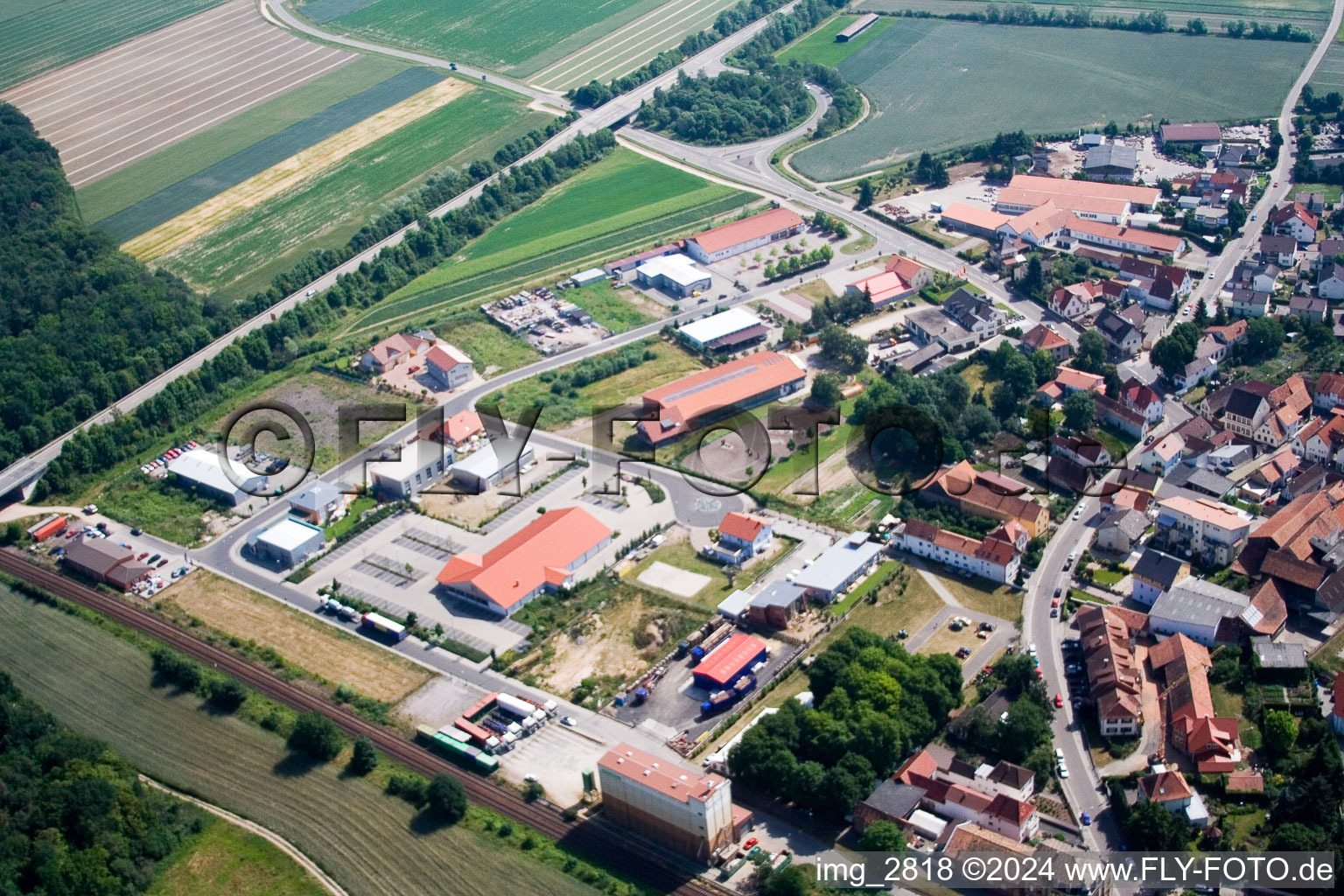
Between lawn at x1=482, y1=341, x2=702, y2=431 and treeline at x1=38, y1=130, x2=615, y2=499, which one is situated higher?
treeline at x1=38, y1=130, x2=615, y2=499

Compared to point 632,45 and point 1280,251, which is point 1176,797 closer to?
point 1280,251

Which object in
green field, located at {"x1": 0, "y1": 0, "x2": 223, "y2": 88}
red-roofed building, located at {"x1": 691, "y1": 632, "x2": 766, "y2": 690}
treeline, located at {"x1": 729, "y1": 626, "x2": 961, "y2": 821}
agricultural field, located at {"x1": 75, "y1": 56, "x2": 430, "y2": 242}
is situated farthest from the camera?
green field, located at {"x1": 0, "y1": 0, "x2": 223, "y2": 88}

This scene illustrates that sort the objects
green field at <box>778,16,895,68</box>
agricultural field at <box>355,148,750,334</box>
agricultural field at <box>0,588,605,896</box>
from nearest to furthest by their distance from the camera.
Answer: agricultural field at <box>0,588,605,896</box>
agricultural field at <box>355,148,750,334</box>
green field at <box>778,16,895,68</box>

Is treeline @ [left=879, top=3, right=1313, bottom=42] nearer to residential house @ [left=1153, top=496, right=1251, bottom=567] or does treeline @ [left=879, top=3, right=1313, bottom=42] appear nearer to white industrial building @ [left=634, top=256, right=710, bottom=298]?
white industrial building @ [left=634, top=256, right=710, bottom=298]

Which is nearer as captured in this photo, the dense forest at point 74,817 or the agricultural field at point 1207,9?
the dense forest at point 74,817

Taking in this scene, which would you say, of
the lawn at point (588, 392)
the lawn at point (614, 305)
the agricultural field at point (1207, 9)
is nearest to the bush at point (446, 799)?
the lawn at point (588, 392)

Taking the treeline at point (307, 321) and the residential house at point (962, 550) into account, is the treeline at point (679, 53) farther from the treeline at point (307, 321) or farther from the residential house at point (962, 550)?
the residential house at point (962, 550)

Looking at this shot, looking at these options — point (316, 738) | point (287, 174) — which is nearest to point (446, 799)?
point (316, 738)

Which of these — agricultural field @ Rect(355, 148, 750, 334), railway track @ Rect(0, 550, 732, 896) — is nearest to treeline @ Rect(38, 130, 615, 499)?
agricultural field @ Rect(355, 148, 750, 334)
